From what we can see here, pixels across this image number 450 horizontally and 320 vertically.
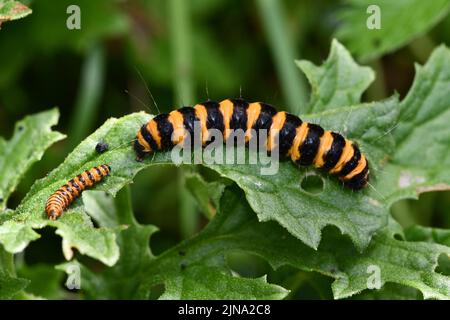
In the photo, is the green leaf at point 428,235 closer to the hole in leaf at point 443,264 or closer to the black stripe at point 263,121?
the hole in leaf at point 443,264

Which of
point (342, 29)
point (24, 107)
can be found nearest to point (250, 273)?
point (342, 29)

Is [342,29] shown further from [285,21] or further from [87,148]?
[87,148]

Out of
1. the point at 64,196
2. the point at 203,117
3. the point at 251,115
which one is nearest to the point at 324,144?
the point at 251,115

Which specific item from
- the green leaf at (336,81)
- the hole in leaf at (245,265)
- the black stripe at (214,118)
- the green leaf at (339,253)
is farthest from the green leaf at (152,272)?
the hole in leaf at (245,265)

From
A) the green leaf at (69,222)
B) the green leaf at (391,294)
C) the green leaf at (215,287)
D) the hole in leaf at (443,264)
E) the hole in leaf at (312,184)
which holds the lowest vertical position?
the green leaf at (391,294)

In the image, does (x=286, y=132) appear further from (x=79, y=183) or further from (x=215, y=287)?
(x=79, y=183)

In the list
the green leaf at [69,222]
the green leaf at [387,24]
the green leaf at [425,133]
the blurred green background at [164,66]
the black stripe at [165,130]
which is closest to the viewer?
the green leaf at [69,222]
